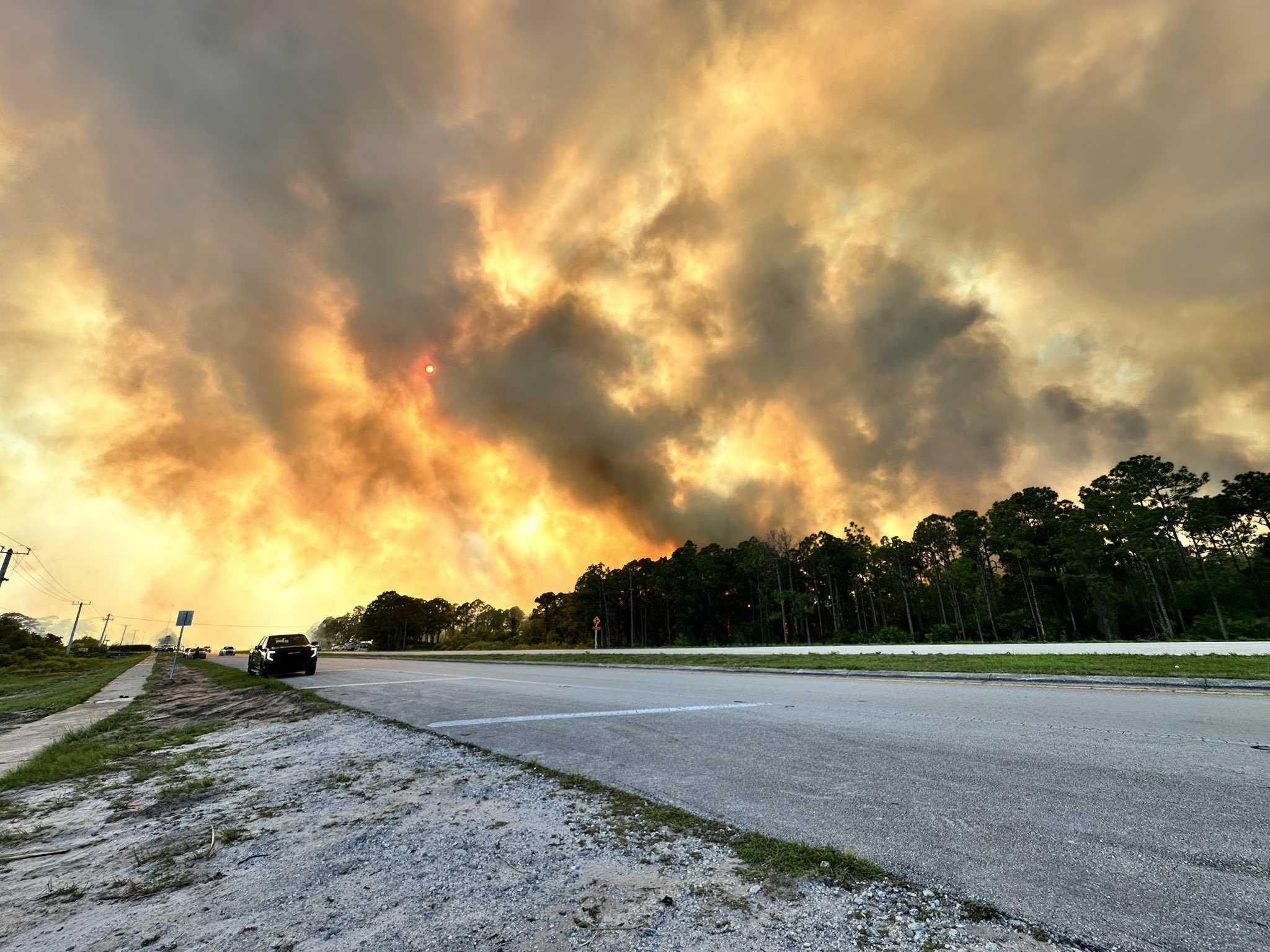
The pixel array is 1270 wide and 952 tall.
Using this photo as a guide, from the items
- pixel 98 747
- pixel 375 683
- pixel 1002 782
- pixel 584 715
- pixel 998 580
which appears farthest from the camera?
pixel 998 580

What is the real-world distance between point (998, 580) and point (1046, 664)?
173 ft

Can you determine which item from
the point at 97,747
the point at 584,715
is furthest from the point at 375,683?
the point at 584,715

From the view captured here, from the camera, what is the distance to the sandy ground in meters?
2.46

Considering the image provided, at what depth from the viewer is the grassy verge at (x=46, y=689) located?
49.4 feet

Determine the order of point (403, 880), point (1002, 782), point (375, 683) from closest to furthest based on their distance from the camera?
point (403, 880) → point (1002, 782) → point (375, 683)

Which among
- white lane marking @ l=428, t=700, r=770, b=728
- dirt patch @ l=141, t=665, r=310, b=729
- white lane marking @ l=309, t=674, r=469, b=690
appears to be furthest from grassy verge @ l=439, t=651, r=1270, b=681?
dirt patch @ l=141, t=665, r=310, b=729

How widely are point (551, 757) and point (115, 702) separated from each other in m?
16.2

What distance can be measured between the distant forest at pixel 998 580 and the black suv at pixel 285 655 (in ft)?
139

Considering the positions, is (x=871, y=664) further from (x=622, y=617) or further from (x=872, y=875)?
(x=622, y=617)

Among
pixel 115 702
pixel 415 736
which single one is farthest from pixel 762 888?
pixel 115 702

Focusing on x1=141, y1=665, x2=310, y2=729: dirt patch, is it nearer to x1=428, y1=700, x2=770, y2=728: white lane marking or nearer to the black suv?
the black suv

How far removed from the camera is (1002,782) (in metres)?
4.47

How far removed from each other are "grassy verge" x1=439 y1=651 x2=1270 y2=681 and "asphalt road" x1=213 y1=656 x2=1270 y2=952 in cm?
210

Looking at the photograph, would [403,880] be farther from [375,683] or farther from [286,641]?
[286,641]
